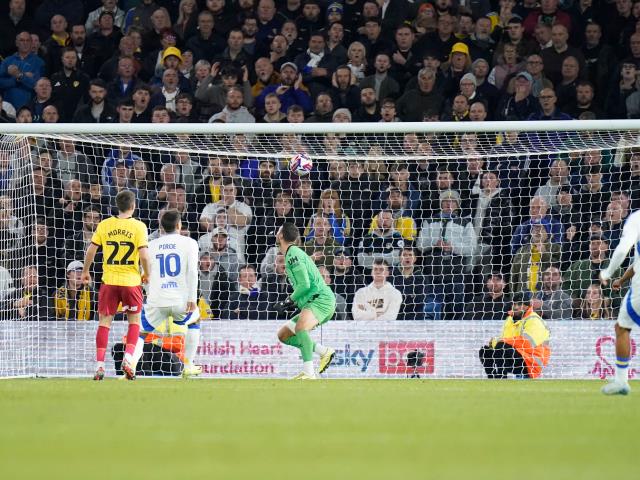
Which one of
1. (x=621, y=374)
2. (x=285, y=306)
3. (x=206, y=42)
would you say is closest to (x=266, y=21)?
(x=206, y=42)

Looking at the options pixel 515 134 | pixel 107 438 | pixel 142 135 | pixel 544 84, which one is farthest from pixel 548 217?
pixel 107 438

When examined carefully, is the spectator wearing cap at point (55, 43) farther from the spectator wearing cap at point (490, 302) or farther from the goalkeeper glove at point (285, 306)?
the spectator wearing cap at point (490, 302)

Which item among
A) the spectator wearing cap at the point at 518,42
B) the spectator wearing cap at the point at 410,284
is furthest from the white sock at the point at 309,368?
the spectator wearing cap at the point at 518,42

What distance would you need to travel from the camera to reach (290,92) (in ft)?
59.7

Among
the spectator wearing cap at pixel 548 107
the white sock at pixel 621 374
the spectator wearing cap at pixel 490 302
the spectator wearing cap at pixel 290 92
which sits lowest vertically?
the white sock at pixel 621 374

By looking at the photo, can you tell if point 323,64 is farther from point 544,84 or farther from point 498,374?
point 498,374

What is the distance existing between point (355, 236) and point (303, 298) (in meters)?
2.65

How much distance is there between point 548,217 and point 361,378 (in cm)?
341

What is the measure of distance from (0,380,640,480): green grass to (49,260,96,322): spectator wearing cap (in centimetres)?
425

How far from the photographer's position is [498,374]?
602 inches

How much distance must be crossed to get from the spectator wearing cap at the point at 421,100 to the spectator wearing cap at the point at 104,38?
5341 millimetres

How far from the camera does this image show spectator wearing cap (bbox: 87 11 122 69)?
64.8 feet

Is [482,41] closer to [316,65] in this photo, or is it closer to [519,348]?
[316,65]

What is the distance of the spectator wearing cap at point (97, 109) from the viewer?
18297 mm
